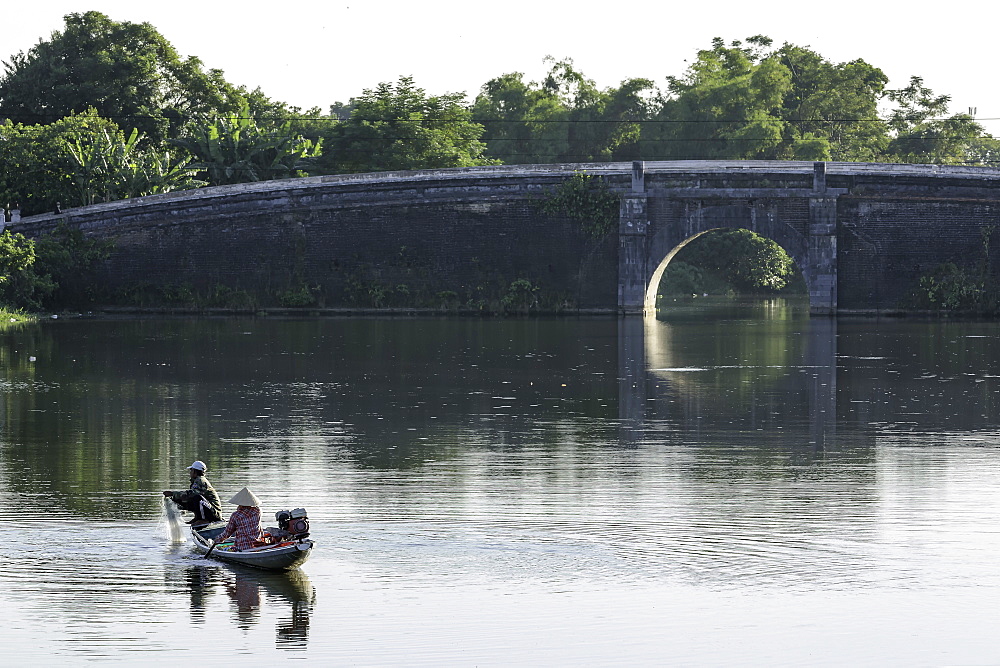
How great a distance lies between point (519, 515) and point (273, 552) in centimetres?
262

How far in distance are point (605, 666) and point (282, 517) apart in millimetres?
3302

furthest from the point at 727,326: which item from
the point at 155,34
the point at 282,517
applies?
the point at 155,34

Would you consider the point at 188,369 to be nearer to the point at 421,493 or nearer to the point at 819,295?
the point at 421,493

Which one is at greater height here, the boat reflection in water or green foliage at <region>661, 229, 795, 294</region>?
green foliage at <region>661, 229, 795, 294</region>

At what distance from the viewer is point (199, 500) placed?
41.1 ft

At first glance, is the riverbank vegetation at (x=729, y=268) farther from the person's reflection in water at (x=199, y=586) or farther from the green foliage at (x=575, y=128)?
the person's reflection in water at (x=199, y=586)

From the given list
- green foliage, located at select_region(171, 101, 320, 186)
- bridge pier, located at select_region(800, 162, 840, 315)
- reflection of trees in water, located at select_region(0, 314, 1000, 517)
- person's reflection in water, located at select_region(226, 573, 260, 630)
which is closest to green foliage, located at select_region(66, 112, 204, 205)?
green foliage, located at select_region(171, 101, 320, 186)

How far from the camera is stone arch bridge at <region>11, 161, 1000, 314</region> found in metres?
50.0

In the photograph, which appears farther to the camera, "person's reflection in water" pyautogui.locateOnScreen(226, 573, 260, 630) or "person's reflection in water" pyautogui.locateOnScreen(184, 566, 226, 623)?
"person's reflection in water" pyautogui.locateOnScreen(184, 566, 226, 623)

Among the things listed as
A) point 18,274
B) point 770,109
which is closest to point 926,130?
point 770,109

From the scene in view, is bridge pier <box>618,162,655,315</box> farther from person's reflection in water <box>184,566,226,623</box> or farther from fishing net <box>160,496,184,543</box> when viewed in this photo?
person's reflection in water <box>184,566,226,623</box>

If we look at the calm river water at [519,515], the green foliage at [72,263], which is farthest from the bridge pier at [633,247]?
the calm river water at [519,515]

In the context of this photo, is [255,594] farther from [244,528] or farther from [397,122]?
[397,122]

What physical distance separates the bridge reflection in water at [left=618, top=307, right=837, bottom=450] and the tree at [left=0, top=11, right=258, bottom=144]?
3873 cm
